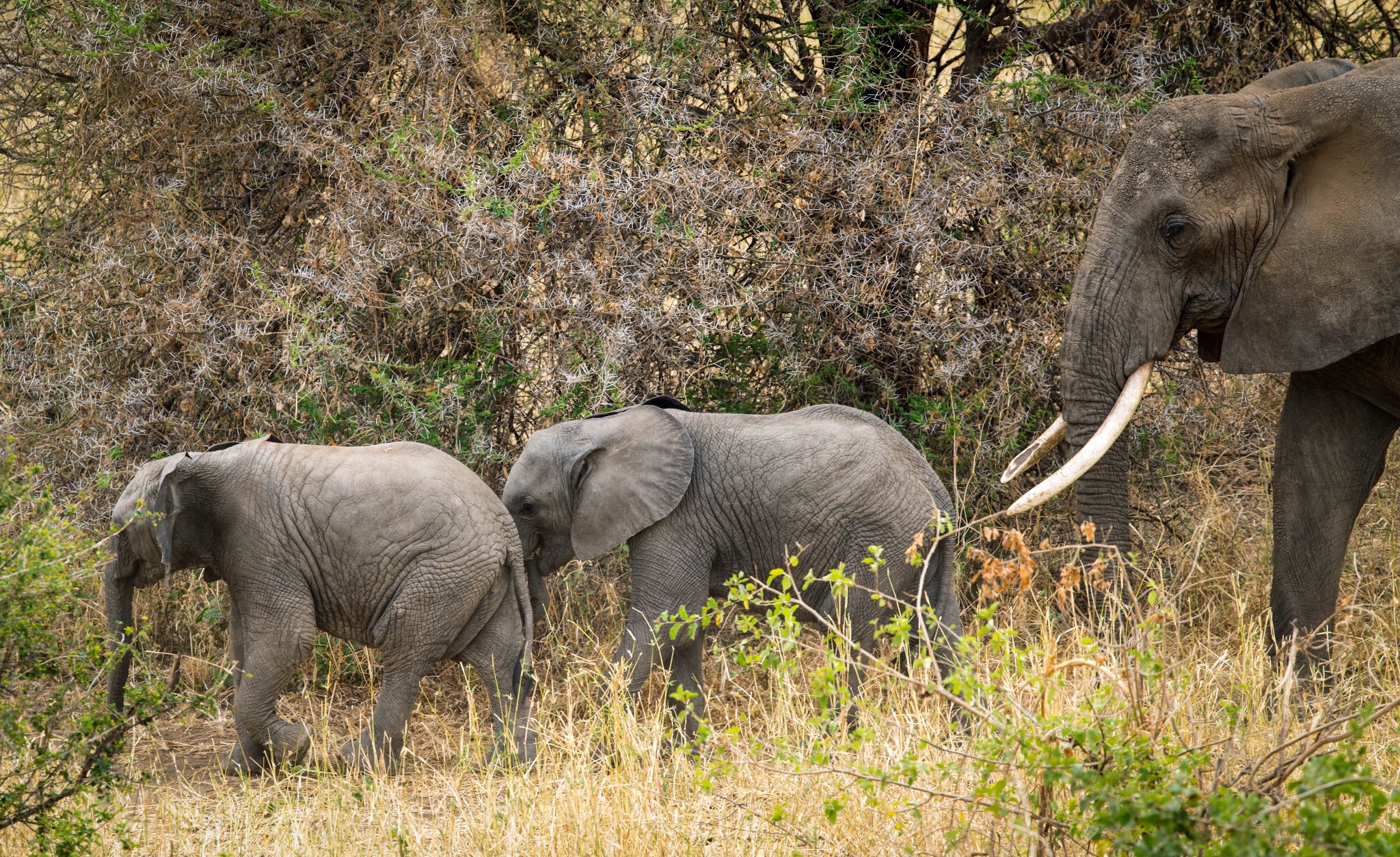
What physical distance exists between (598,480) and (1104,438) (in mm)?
2025

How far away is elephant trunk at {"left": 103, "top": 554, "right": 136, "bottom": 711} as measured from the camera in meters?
5.45

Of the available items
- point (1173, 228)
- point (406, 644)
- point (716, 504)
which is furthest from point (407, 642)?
point (1173, 228)

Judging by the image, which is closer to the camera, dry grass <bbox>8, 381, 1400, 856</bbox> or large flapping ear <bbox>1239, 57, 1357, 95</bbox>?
dry grass <bbox>8, 381, 1400, 856</bbox>

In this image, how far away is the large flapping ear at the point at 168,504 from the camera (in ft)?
17.3

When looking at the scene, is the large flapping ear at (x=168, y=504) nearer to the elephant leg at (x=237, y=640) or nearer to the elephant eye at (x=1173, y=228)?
the elephant leg at (x=237, y=640)

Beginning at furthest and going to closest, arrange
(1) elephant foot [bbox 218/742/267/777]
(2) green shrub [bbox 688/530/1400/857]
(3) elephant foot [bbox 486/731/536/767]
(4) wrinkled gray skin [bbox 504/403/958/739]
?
(4) wrinkled gray skin [bbox 504/403/958/739]
(1) elephant foot [bbox 218/742/267/777]
(3) elephant foot [bbox 486/731/536/767]
(2) green shrub [bbox 688/530/1400/857]

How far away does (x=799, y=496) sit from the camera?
18.7 ft

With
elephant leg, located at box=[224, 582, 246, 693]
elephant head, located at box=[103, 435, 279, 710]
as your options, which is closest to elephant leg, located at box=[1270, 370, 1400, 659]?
elephant leg, located at box=[224, 582, 246, 693]

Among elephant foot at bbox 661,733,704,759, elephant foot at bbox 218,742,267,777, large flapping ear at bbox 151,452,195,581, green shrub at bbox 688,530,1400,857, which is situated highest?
large flapping ear at bbox 151,452,195,581

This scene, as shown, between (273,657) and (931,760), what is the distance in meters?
2.66

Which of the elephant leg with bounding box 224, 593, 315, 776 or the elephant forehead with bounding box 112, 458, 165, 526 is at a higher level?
the elephant forehead with bounding box 112, 458, 165, 526

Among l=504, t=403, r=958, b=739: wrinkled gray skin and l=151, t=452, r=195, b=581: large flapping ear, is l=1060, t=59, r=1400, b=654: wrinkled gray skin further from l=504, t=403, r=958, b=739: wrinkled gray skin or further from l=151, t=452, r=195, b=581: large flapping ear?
l=151, t=452, r=195, b=581: large flapping ear

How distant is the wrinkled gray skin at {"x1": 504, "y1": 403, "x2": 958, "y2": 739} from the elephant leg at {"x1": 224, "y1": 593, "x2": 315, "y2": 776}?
3.23 feet

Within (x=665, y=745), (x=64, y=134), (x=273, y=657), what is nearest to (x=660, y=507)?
(x=665, y=745)
